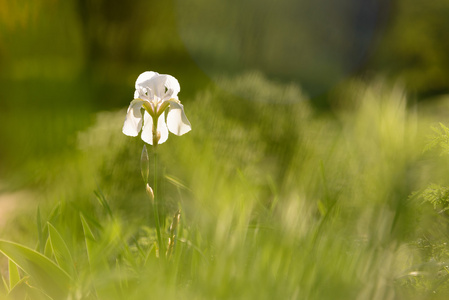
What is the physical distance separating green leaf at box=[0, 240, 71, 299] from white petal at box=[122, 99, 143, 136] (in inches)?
5.5

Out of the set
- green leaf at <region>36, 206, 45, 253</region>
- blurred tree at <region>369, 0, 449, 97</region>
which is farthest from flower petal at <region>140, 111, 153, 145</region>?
blurred tree at <region>369, 0, 449, 97</region>

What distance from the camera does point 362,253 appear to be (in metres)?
0.16

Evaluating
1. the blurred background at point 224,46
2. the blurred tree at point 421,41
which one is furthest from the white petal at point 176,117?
the blurred tree at point 421,41

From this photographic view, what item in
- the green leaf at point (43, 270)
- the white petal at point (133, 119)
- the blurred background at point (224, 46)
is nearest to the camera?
the green leaf at point (43, 270)

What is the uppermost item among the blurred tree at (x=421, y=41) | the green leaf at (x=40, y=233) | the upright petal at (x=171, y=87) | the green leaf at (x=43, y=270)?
the blurred tree at (x=421, y=41)

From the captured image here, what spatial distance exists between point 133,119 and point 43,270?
168 millimetres

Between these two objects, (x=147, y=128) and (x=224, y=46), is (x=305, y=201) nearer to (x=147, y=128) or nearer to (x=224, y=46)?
(x=147, y=128)

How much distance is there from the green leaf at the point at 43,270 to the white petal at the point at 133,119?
14 centimetres

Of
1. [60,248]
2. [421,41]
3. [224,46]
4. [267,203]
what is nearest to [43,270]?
[60,248]

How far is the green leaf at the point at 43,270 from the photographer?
0.98 ft

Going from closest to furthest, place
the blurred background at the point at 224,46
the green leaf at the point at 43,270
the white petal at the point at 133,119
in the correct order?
the green leaf at the point at 43,270 < the white petal at the point at 133,119 < the blurred background at the point at 224,46

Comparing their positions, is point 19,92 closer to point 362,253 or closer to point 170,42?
point 170,42

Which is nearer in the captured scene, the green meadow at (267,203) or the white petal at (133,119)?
the green meadow at (267,203)

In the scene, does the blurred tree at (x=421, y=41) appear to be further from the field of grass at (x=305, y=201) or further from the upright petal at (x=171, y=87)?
the field of grass at (x=305, y=201)
